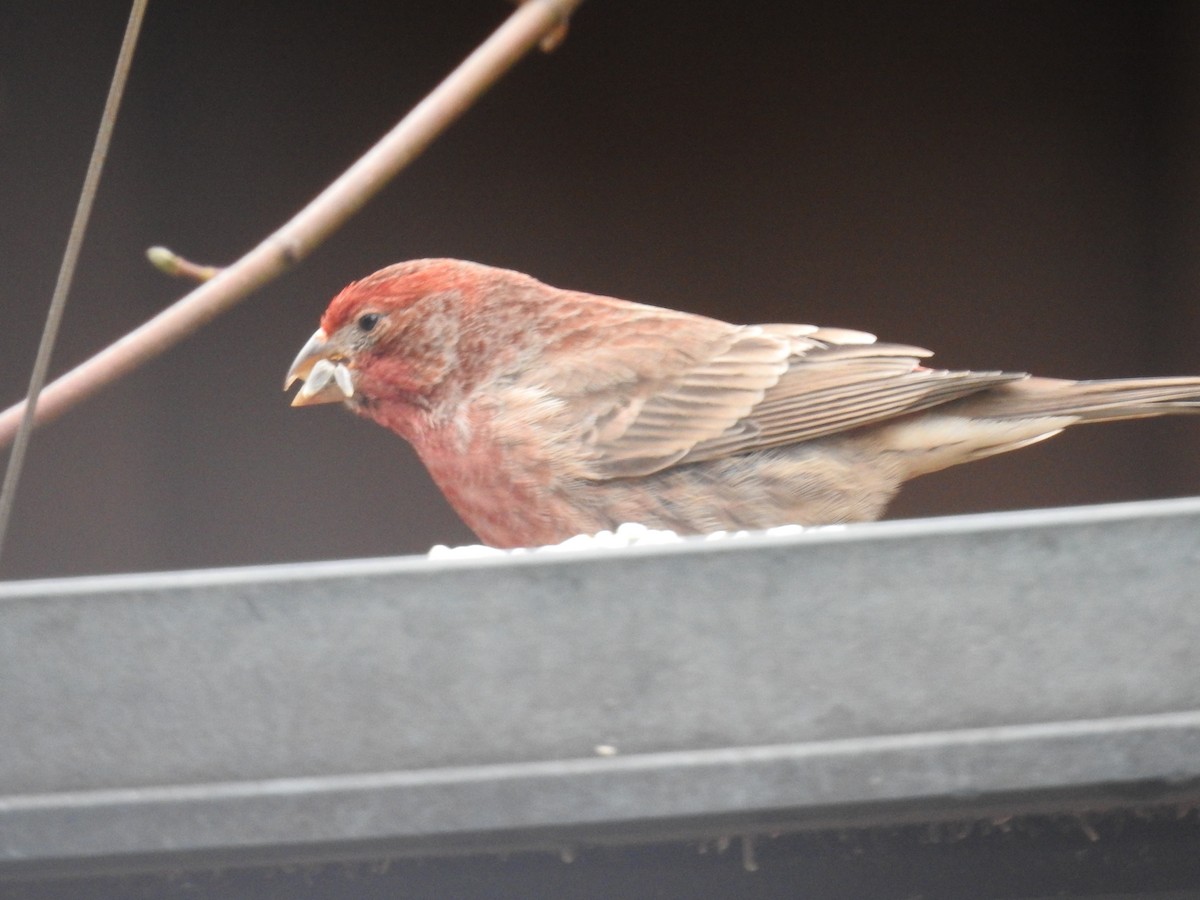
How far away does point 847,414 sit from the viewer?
5.74 ft

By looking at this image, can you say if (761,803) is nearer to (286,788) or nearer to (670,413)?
(286,788)

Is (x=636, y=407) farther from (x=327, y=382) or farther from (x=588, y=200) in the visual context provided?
(x=588, y=200)

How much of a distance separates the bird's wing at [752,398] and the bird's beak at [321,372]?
326 mm

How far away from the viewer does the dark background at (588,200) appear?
2.67 meters

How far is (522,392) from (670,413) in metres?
0.19

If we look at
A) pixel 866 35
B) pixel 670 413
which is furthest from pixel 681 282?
pixel 670 413

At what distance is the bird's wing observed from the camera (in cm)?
169

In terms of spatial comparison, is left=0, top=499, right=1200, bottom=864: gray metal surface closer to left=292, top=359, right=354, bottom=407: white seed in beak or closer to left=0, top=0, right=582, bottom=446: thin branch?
left=0, top=0, right=582, bottom=446: thin branch

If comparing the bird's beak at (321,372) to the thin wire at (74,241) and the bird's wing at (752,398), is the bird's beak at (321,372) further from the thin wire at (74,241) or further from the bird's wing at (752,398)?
the thin wire at (74,241)

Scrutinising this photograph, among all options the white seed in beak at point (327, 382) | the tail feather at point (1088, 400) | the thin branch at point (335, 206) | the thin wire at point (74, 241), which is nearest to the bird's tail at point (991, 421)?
the tail feather at point (1088, 400)

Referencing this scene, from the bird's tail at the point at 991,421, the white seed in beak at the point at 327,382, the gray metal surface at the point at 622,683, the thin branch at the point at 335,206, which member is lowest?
the bird's tail at the point at 991,421

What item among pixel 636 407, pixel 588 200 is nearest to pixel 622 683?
pixel 636 407

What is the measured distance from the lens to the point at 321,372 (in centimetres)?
175

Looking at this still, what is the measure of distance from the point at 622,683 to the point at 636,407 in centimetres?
95
